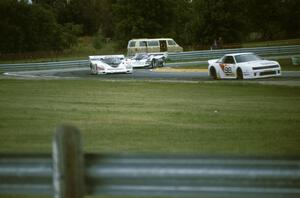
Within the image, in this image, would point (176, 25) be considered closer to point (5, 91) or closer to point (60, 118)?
point (5, 91)

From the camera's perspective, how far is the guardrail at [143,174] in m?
3.33

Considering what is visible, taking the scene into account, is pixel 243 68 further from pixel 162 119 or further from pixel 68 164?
pixel 68 164

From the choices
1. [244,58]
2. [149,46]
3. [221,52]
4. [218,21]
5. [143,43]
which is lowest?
[221,52]

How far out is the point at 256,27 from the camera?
263 feet

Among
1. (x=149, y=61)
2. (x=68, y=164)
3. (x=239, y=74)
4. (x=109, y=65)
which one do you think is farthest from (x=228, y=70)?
(x=68, y=164)

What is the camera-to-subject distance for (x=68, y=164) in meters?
3.33

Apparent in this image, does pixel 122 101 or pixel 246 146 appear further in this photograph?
pixel 122 101

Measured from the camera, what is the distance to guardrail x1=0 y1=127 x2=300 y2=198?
10.9ft

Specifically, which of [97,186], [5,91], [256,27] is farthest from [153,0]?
[97,186]

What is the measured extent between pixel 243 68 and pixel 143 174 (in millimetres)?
21394

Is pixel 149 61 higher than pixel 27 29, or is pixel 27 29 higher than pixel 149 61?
pixel 27 29

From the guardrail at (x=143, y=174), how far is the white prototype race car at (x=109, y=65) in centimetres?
2902

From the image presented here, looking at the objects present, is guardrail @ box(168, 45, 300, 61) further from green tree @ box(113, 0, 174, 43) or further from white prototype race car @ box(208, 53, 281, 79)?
green tree @ box(113, 0, 174, 43)

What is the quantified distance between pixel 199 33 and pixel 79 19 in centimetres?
3803
